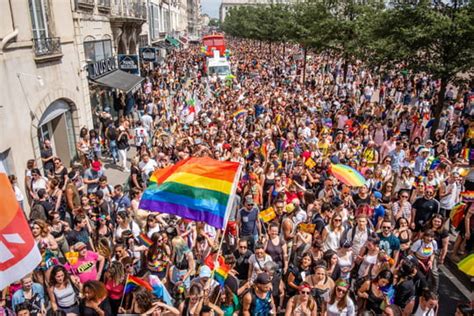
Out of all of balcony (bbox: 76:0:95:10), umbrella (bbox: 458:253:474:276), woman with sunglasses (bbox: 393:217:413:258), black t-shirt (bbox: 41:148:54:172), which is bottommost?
black t-shirt (bbox: 41:148:54:172)

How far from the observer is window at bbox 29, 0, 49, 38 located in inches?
433

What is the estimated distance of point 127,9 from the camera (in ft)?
71.5

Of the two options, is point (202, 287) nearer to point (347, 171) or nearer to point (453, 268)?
point (347, 171)

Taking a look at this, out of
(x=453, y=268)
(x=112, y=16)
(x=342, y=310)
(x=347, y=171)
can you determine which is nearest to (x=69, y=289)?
(x=342, y=310)

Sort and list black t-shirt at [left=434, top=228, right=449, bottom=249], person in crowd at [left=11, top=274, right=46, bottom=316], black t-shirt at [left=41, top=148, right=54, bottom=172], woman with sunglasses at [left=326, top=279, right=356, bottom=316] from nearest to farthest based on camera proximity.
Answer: person in crowd at [left=11, top=274, right=46, bottom=316] < woman with sunglasses at [left=326, top=279, right=356, bottom=316] < black t-shirt at [left=434, top=228, right=449, bottom=249] < black t-shirt at [left=41, top=148, right=54, bottom=172]

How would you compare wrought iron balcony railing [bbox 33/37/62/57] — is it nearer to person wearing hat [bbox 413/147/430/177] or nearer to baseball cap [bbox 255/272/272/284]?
baseball cap [bbox 255/272/272/284]

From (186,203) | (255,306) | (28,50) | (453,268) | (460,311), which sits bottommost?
(453,268)

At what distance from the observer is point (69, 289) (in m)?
5.19

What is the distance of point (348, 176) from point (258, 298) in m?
3.87

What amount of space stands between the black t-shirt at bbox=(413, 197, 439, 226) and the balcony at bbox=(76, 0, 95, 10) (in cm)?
1233

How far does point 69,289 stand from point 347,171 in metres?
5.65

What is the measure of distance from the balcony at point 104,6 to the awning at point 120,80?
2.67 metres

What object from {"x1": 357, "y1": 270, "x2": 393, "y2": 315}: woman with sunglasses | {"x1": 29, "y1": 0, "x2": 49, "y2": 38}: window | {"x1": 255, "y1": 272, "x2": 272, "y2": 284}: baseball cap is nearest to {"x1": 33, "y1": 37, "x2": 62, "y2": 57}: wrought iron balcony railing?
{"x1": 29, "y1": 0, "x2": 49, "y2": 38}: window

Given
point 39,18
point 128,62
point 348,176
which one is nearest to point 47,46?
point 39,18
